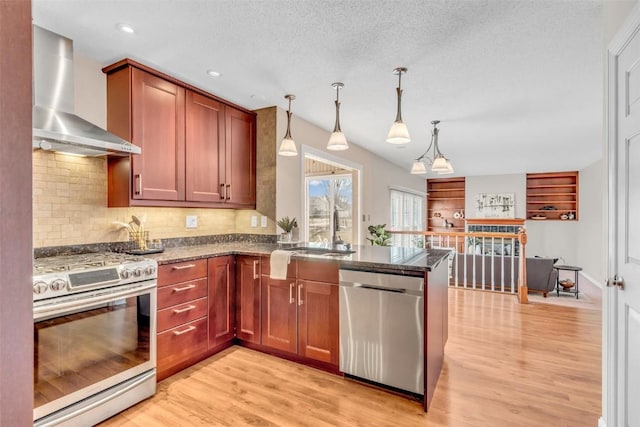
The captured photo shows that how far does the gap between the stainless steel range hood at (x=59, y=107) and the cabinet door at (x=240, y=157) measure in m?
1.13

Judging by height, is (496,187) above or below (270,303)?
above

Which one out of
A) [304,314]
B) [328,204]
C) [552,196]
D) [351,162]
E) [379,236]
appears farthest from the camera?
[552,196]

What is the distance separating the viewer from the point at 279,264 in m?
2.68

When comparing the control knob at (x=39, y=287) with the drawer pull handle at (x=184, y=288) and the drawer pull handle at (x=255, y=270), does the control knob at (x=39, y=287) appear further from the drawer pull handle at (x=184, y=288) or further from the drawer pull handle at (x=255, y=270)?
the drawer pull handle at (x=255, y=270)

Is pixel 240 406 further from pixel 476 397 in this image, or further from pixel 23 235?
pixel 23 235

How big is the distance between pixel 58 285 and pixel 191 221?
163 centimetres

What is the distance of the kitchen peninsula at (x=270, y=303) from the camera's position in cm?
229

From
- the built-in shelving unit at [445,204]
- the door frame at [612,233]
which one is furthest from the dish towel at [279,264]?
the built-in shelving unit at [445,204]

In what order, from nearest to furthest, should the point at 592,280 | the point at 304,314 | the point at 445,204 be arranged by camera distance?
the point at 304,314 → the point at 592,280 → the point at 445,204

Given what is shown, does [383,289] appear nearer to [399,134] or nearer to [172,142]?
[399,134]

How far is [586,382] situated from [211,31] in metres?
3.64

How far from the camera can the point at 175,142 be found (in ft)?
9.25

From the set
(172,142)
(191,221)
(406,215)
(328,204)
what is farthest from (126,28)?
(406,215)

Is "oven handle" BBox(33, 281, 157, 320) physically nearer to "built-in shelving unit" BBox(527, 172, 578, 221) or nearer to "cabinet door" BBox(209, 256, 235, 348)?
"cabinet door" BBox(209, 256, 235, 348)
